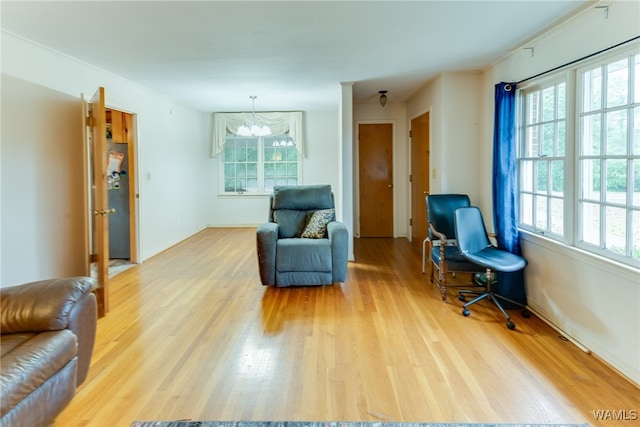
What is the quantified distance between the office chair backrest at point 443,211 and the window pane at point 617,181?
5.58ft

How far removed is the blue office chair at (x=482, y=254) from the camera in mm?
3105

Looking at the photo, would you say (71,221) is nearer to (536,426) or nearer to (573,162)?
(536,426)

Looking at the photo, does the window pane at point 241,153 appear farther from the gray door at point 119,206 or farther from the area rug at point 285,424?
the area rug at point 285,424

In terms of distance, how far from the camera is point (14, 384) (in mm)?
1509

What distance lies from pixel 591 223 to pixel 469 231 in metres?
0.97

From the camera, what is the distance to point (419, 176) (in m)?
5.88

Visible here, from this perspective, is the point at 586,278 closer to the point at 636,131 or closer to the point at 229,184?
the point at 636,131

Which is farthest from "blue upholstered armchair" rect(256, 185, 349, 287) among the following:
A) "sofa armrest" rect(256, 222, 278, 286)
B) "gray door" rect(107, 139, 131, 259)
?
"gray door" rect(107, 139, 131, 259)

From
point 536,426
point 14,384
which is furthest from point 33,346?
point 536,426

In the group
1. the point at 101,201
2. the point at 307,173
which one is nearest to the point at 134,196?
the point at 101,201

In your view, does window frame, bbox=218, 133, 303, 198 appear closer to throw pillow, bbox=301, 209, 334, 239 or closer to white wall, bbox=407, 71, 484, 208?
throw pillow, bbox=301, 209, 334, 239

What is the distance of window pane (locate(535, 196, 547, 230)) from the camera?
3.31m

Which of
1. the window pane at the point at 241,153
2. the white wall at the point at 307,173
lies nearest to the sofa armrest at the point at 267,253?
the white wall at the point at 307,173

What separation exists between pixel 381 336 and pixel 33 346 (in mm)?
2051
